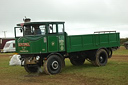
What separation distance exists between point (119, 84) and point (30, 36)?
494 centimetres

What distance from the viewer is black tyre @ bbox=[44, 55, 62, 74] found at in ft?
35.5

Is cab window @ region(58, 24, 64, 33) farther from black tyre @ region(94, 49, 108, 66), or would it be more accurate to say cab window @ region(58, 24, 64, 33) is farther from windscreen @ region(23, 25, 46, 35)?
black tyre @ region(94, 49, 108, 66)

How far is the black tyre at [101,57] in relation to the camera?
44.0 ft

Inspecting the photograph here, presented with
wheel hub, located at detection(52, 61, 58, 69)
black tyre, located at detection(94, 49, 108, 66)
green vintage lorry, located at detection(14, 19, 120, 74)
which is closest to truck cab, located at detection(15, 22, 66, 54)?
green vintage lorry, located at detection(14, 19, 120, 74)

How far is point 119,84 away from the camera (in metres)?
8.26

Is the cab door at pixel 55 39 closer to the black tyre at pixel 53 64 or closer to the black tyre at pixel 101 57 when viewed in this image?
the black tyre at pixel 53 64

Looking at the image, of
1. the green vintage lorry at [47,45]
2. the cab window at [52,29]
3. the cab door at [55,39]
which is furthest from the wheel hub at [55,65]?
the cab window at [52,29]

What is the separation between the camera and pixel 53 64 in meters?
11.1

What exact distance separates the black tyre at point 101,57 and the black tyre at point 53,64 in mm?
2960

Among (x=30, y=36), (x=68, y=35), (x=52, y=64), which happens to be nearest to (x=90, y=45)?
(x=68, y=35)

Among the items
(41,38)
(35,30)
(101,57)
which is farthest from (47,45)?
(101,57)

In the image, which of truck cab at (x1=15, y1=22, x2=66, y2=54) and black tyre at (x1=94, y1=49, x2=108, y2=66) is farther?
black tyre at (x1=94, y1=49, x2=108, y2=66)

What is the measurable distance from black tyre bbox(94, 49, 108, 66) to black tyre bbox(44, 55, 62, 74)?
2960 millimetres

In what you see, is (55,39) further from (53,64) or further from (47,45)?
(53,64)
